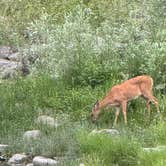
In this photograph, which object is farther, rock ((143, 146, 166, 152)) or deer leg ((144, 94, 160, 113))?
deer leg ((144, 94, 160, 113))

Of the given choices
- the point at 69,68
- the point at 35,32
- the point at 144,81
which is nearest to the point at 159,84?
the point at 144,81

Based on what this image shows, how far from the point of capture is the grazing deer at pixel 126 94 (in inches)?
491

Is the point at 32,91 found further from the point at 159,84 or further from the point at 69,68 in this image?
the point at 159,84

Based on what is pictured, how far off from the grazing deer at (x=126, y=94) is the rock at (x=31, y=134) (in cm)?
116

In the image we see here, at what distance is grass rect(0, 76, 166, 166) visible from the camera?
10.3m

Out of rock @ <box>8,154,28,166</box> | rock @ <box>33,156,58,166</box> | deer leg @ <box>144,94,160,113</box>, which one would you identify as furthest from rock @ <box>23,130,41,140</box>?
deer leg @ <box>144,94,160,113</box>

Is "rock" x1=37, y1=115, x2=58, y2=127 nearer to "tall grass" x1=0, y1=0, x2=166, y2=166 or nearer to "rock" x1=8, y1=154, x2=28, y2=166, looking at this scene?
"tall grass" x1=0, y1=0, x2=166, y2=166

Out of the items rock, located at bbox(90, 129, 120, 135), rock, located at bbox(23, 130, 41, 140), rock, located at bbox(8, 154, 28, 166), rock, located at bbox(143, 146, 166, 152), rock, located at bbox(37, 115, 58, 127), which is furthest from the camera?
rock, located at bbox(37, 115, 58, 127)

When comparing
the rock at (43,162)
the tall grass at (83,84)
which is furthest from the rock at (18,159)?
the rock at (43,162)

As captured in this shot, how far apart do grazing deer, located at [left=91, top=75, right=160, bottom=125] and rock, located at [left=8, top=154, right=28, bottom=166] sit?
1.96 metres

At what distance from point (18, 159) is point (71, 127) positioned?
141 centimetres

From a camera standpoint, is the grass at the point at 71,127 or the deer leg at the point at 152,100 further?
the deer leg at the point at 152,100

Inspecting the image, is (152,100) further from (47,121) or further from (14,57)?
(14,57)

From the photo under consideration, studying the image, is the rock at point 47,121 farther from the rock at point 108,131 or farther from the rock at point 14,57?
the rock at point 14,57
